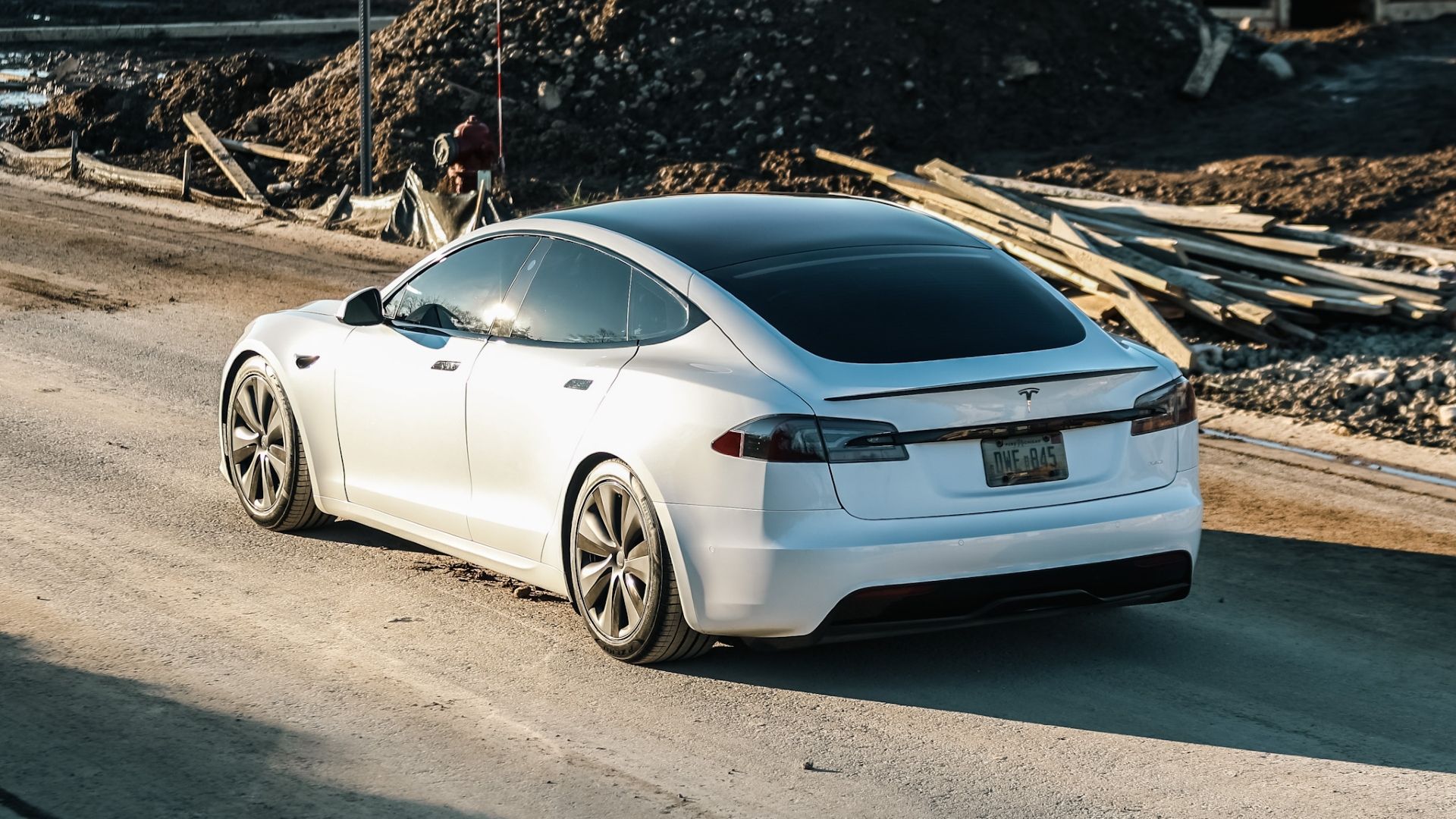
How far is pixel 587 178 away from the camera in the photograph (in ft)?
73.0

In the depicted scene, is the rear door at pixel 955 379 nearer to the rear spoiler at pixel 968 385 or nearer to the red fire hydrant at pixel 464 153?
the rear spoiler at pixel 968 385

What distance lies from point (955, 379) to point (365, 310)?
2870 millimetres

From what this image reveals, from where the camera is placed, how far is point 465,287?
7359 mm

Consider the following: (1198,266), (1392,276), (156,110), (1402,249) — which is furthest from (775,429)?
(156,110)

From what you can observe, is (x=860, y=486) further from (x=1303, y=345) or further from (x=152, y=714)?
(x=1303, y=345)

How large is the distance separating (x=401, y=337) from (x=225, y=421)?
1490mm

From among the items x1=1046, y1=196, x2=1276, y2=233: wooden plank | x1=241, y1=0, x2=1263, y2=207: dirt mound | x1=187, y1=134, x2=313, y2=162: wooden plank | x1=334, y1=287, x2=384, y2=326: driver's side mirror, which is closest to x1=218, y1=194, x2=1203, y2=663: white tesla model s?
x1=334, y1=287, x2=384, y2=326: driver's side mirror

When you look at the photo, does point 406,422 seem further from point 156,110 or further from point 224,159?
point 156,110

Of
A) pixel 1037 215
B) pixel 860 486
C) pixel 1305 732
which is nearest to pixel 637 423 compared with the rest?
pixel 860 486

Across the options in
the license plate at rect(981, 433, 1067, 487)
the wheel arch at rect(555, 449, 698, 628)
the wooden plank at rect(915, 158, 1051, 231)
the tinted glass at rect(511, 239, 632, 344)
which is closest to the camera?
the license plate at rect(981, 433, 1067, 487)

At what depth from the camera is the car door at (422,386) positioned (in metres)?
7.07

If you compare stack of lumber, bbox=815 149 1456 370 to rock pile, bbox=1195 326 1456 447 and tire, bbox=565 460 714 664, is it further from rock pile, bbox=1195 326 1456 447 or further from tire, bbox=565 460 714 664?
tire, bbox=565 460 714 664

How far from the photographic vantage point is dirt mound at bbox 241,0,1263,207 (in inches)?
896

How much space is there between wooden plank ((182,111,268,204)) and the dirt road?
14.6 meters
